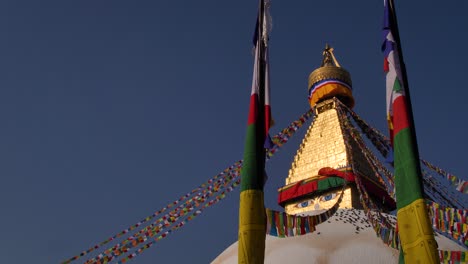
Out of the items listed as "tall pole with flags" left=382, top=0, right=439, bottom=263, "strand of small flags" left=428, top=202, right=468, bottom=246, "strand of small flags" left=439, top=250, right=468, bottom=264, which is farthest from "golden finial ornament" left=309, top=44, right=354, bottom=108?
"tall pole with flags" left=382, top=0, right=439, bottom=263

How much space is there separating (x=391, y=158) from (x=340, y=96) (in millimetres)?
10412

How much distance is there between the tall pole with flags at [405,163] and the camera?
4.87 meters

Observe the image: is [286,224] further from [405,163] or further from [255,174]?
[405,163]

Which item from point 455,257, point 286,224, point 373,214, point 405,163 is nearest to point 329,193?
point 373,214

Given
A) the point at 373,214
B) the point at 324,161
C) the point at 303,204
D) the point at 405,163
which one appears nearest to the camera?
the point at 405,163

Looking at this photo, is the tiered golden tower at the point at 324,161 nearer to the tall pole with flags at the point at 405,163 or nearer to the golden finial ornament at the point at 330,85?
the golden finial ornament at the point at 330,85

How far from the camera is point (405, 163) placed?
5.29 m

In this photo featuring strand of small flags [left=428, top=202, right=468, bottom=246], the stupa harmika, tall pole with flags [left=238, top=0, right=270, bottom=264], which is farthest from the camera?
the stupa harmika

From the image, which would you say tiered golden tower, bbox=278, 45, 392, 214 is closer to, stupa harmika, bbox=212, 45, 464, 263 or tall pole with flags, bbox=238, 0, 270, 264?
stupa harmika, bbox=212, 45, 464, 263

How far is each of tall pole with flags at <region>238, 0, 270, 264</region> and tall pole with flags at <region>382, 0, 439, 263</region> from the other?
5.41 ft

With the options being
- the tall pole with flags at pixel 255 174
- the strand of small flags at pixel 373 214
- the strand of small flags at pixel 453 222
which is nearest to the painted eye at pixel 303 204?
the strand of small flags at pixel 373 214

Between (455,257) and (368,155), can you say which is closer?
(455,257)

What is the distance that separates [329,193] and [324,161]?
3.54ft

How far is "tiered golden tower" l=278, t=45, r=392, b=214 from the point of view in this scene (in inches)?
510
